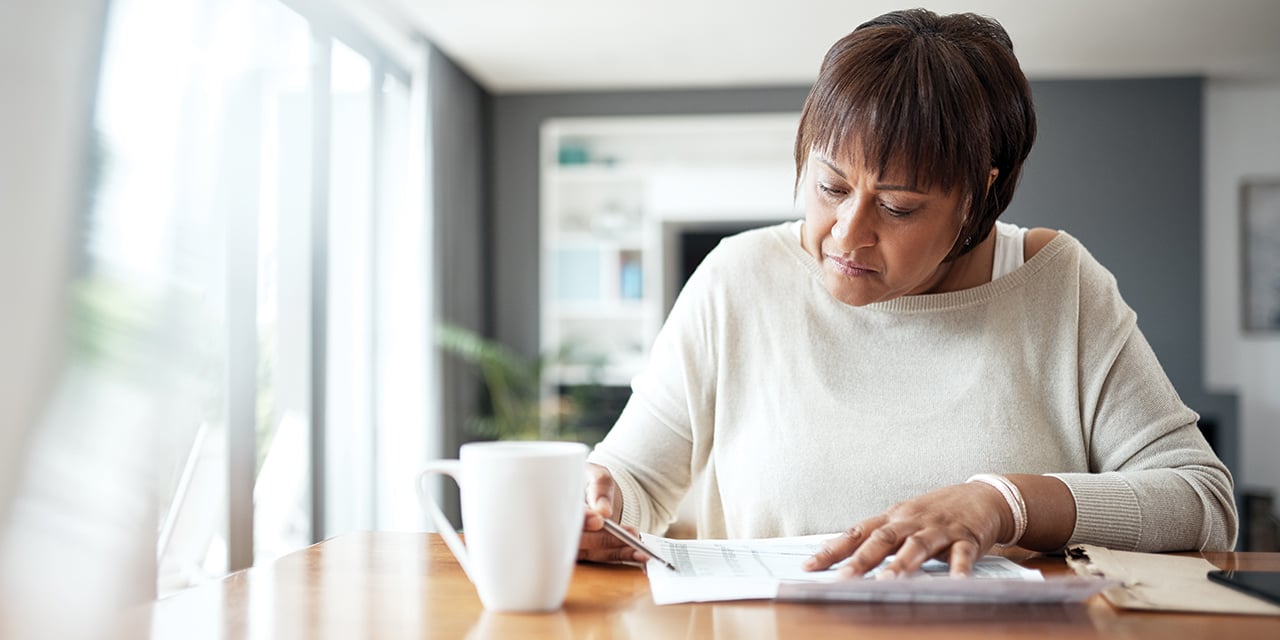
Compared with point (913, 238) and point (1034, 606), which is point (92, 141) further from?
point (1034, 606)

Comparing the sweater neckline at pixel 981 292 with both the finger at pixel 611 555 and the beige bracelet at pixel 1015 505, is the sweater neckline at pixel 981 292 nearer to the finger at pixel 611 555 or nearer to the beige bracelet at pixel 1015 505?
the beige bracelet at pixel 1015 505

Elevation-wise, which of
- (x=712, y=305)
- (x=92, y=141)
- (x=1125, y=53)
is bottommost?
(x=712, y=305)

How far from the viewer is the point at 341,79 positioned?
13.2ft

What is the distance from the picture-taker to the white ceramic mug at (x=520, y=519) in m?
0.67

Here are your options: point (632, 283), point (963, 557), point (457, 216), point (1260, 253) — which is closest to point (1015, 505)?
point (963, 557)

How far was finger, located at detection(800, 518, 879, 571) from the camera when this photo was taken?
2.61 feet

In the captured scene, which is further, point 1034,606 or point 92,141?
point 92,141

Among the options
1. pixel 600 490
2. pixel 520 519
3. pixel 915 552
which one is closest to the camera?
pixel 520 519

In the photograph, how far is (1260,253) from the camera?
5.57 m

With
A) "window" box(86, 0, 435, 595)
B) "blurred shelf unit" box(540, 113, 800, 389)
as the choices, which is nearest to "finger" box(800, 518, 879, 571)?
"window" box(86, 0, 435, 595)

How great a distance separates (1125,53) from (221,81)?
154 inches

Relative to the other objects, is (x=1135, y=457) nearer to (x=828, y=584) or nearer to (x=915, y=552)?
(x=915, y=552)

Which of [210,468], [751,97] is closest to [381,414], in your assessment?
[210,468]

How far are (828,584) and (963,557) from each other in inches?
5.3
